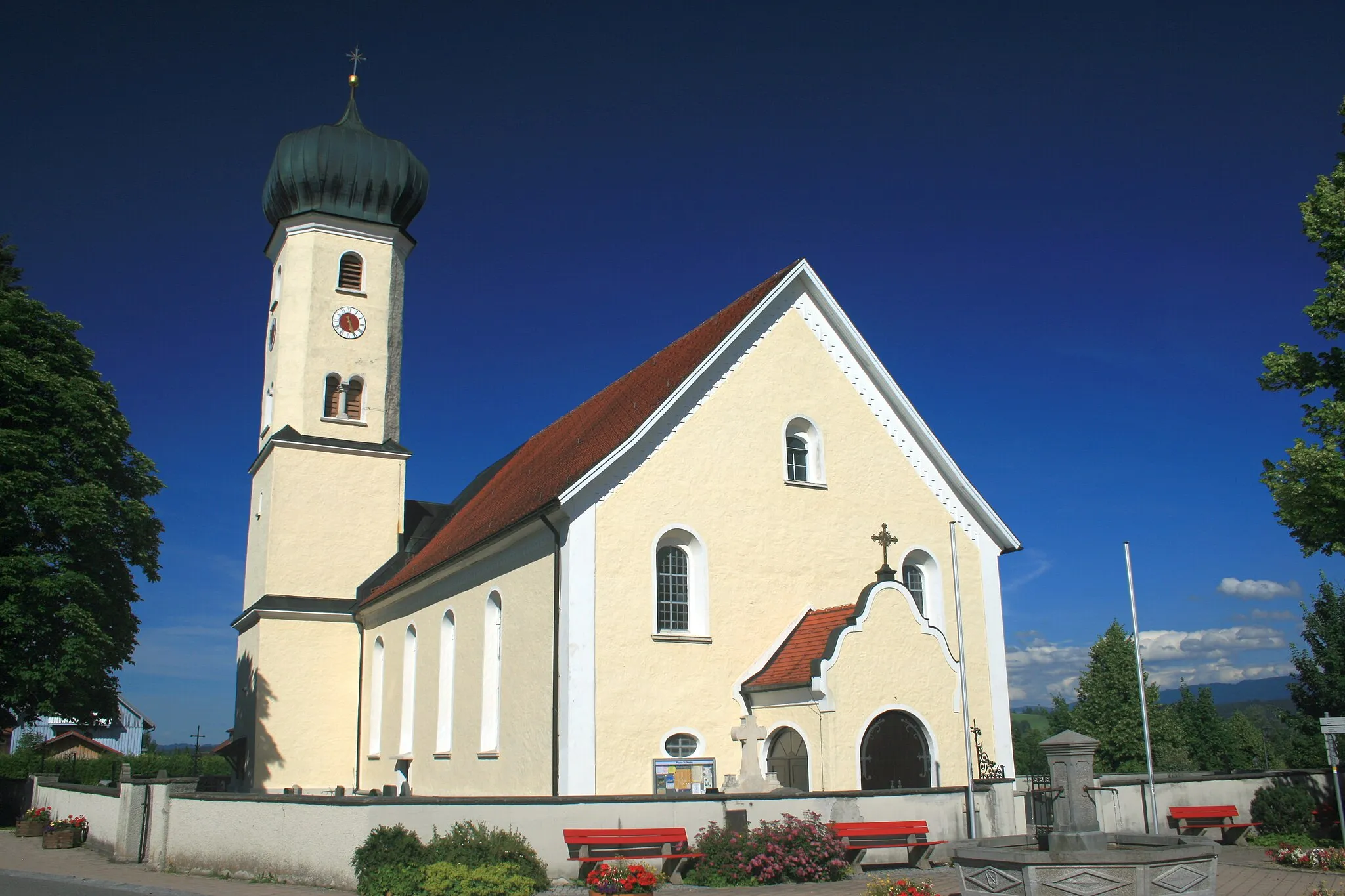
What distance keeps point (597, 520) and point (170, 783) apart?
803 centimetres

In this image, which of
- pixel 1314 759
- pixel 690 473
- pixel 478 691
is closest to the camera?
pixel 690 473

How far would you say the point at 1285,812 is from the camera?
18.9 m

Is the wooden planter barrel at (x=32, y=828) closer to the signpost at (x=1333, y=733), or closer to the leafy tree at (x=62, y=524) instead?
the leafy tree at (x=62, y=524)

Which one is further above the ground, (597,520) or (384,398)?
(384,398)

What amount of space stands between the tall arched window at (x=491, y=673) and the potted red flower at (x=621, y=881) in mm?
7572

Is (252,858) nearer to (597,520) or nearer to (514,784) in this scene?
(514,784)

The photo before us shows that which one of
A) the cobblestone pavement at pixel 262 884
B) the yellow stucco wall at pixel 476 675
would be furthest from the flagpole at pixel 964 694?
the yellow stucco wall at pixel 476 675

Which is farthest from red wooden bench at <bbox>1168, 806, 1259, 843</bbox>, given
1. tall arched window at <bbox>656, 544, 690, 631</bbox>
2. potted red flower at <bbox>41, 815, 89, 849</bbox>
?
potted red flower at <bbox>41, 815, 89, 849</bbox>

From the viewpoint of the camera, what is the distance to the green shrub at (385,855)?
13023mm

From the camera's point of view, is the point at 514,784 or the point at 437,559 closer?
the point at 514,784

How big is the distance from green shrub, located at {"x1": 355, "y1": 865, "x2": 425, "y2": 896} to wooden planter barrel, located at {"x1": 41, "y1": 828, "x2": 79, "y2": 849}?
10.8 m

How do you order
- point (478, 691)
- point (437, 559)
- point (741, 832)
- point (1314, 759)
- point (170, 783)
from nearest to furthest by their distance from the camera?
point (741, 832) → point (170, 783) → point (478, 691) → point (437, 559) → point (1314, 759)

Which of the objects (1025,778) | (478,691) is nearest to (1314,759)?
(1025,778)

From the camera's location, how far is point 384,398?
31.7 metres
